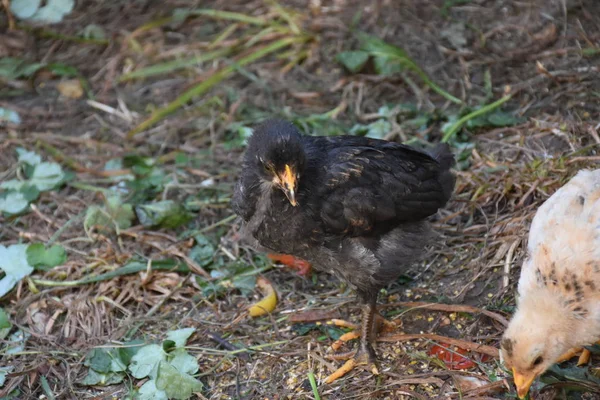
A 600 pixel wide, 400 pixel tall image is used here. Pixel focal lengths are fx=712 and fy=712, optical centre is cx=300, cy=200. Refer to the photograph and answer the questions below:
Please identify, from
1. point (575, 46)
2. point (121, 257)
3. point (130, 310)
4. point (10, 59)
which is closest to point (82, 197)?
point (121, 257)

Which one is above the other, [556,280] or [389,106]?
[556,280]

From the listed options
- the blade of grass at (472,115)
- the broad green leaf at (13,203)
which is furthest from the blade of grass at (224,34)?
the blade of grass at (472,115)

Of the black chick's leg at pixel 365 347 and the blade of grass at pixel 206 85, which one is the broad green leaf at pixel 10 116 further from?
the black chick's leg at pixel 365 347

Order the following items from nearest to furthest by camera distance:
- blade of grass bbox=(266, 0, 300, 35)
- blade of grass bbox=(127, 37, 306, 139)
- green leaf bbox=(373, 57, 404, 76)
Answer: green leaf bbox=(373, 57, 404, 76) < blade of grass bbox=(127, 37, 306, 139) < blade of grass bbox=(266, 0, 300, 35)

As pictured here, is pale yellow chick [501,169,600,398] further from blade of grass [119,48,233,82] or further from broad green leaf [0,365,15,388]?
blade of grass [119,48,233,82]

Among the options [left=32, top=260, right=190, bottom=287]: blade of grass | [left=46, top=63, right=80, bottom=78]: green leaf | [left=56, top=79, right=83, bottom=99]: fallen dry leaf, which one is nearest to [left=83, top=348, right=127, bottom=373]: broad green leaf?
[left=32, top=260, right=190, bottom=287]: blade of grass

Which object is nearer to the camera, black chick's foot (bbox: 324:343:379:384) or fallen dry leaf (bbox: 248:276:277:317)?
black chick's foot (bbox: 324:343:379:384)

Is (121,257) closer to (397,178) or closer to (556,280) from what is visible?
(397,178)
